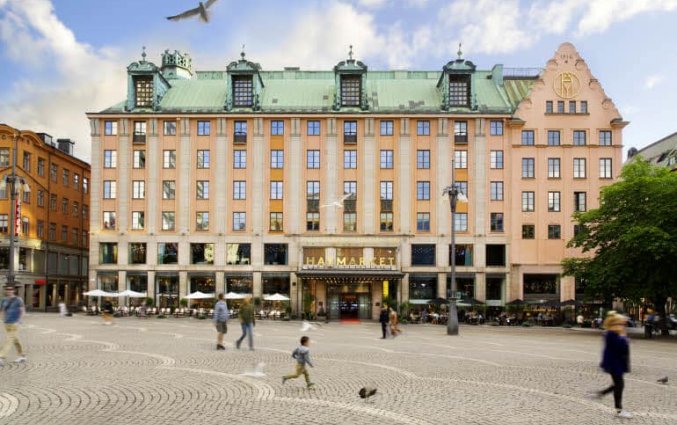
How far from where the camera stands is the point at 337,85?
70250 millimetres

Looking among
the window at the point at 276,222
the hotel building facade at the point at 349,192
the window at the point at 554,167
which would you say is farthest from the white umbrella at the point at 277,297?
the window at the point at 554,167

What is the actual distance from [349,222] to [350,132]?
349 inches

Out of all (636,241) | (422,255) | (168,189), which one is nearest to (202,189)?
(168,189)

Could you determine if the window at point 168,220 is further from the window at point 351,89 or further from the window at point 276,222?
the window at point 351,89

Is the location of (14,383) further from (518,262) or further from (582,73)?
(582,73)

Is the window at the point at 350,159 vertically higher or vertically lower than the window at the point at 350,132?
lower

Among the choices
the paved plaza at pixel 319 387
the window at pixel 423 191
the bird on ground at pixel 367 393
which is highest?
the window at pixel 423 191

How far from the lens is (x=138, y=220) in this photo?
68688 mm

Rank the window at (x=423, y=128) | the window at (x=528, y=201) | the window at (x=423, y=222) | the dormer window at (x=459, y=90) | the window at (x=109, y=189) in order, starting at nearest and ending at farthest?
the window at (x=423, y=222) → the window at (x=528, y=201) → the window at (x=109, y=189) → the window at (x=423, y=128) → the dormer window at (x=459, y=90)

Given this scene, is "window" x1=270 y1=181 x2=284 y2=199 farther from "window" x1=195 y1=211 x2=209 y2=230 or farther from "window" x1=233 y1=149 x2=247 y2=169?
"window" x1=195 y1=211 x2=209 y2=230

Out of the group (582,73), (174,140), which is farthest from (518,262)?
(174,140)

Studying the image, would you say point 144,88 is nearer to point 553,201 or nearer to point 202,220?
point 202,220

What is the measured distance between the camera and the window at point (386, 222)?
6831cm

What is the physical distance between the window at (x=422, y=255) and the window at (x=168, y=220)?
23195mm
